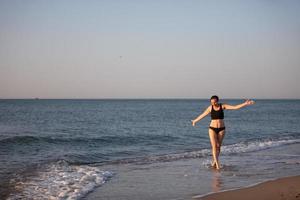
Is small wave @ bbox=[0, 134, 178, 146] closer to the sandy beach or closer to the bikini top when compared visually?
the bikini top

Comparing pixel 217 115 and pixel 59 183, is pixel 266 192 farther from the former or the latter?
pixel 59 183

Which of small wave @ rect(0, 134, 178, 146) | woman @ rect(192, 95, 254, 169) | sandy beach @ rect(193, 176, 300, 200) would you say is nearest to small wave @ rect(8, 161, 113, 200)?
sandy beach @ rect(193, 176, 300, 200)

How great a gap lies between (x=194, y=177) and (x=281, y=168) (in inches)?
107

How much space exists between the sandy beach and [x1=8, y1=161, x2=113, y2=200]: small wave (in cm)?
267

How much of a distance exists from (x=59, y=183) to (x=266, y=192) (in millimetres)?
4570

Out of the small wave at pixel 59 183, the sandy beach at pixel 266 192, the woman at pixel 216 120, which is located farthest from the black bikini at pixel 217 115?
the small wave at pixel 59 183

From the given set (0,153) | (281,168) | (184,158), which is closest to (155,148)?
(184,158)

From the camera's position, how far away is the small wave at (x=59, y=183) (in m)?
8.01

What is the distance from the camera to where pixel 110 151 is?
16688mm

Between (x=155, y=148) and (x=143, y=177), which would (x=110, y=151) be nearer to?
(x=155, y=148)

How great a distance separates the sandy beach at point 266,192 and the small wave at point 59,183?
267 centimetres

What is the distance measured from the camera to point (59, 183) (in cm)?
913

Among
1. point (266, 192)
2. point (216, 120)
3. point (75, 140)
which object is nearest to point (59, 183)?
point (216, 120)

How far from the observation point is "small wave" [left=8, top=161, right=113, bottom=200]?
26.3ft
